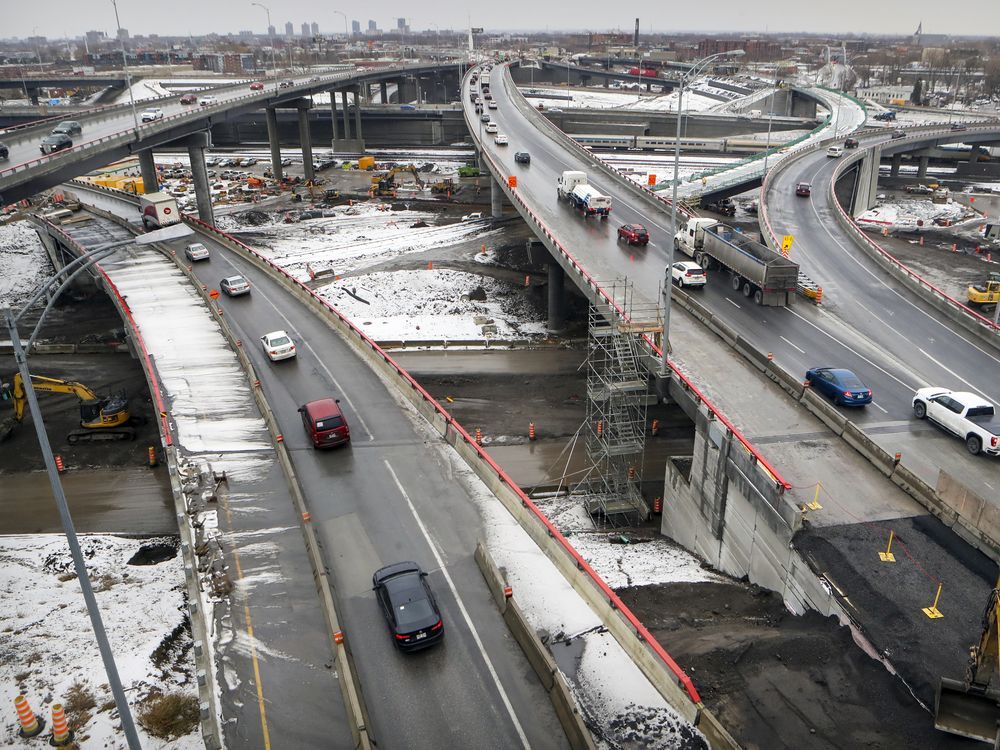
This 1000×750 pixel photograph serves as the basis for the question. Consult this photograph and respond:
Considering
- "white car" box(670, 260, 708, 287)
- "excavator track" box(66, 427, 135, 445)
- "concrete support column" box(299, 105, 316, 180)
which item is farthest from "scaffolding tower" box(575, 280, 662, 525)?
"concrete support column" box(299, 105, 316, 180)

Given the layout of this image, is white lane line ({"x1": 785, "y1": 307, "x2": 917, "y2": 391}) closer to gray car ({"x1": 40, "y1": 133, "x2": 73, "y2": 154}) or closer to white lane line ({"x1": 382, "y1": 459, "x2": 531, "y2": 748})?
white lane line ({"x1": 382, "y1": 459, "x2": 531, "y2": 748})

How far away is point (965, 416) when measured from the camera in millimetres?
24891

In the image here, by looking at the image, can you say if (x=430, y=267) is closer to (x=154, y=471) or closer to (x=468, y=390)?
(x=468, y=390)

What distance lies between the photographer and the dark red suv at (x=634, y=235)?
143ft

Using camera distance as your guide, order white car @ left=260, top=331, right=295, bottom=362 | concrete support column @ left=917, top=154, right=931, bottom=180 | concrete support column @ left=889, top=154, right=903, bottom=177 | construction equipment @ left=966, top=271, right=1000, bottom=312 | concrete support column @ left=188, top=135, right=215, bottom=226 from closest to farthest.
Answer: white car @ left=260, top=331, right=295, bottom=362 < construction equipment @ left=966, top=271, right=1000, bottom=312 < concrete support column @ left=188, top=135, right=215, bottom=226 < concrete support column @ left=917, top=154, right=931, bottom=180 < concrete support column @ left=889, top=154, right=903, bottom=177

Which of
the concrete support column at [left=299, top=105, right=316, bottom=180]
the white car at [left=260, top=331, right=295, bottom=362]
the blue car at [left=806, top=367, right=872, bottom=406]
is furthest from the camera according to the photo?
the concrete support column at [left=299, top=105, right=316, bottom=180]

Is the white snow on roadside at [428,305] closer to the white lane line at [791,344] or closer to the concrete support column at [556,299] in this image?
the concrete support column at [556,299]

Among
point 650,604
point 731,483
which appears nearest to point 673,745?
point 650,604

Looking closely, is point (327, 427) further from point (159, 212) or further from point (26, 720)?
point (159, 212)

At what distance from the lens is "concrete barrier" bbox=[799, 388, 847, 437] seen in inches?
1002

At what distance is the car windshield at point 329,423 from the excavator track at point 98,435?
16958mm

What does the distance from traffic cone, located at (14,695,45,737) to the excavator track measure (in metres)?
19.2

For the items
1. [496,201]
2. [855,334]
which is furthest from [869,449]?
[496,201]

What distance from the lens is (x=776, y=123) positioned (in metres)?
124
